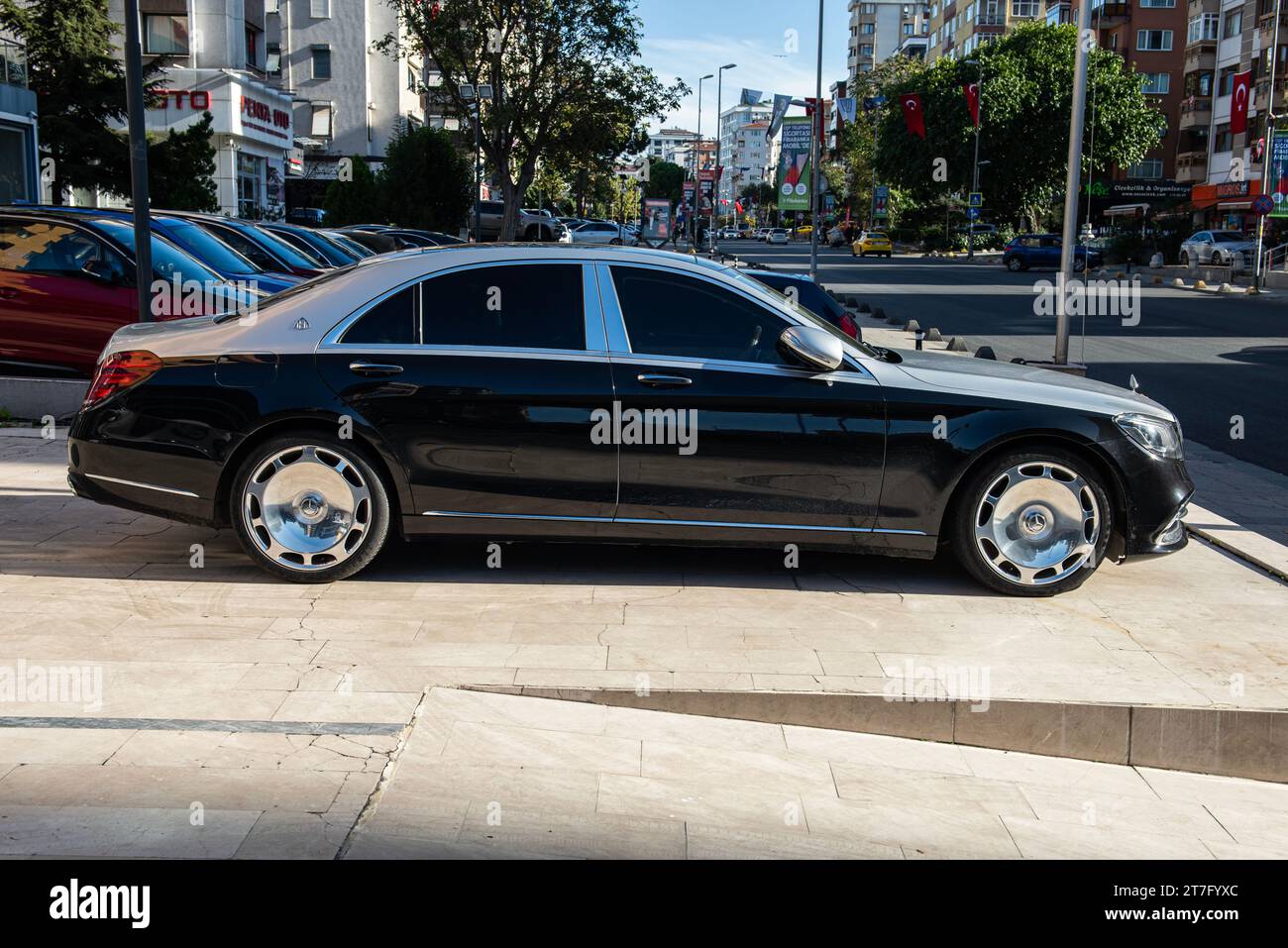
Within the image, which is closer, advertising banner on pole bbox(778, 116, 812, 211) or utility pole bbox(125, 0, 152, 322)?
utility pole bbox(125, 0, 152, 322)

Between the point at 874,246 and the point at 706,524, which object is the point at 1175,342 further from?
the point at 874,246

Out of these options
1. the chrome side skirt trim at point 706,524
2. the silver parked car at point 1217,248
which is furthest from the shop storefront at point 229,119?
the silver parked car at point 1217,248

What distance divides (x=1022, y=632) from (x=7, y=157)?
26272 millimetres

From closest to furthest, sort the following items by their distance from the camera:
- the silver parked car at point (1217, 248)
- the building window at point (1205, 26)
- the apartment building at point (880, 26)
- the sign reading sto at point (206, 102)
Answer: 1. the sign reading sto at point (206, 102)
2. the silver parked car at point (1217, 248)
3. the building window at point (1205, 26)
4. the apartment building at point (880, 26)

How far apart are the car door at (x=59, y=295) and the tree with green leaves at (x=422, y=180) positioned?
24.6 m

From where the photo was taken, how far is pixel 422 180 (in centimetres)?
3447

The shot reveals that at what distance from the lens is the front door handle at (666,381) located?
5.60 m

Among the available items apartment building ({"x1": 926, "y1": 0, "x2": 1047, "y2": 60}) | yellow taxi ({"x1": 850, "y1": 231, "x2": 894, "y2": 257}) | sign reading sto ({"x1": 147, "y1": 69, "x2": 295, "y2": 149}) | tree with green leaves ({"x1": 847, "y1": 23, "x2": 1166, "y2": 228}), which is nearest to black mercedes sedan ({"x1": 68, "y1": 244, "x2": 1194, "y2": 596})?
sign reading sto ({"x1": 147, "y1": 69, "x2": 295, "y2": 149})

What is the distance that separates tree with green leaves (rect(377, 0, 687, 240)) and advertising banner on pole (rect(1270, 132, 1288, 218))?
64.1 ft

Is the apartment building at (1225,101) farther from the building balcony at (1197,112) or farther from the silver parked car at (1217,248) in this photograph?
the silver parked car at (1217,248)

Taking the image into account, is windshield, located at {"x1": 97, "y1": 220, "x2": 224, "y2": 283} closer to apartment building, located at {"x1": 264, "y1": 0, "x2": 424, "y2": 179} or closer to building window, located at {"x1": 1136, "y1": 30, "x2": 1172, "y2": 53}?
apartment building, located at {"x1": 264, "y1": 0, "x2": 424, "y2": 179}

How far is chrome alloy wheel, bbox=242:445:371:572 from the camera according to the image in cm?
570

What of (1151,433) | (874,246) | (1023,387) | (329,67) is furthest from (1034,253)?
(1023,387)
